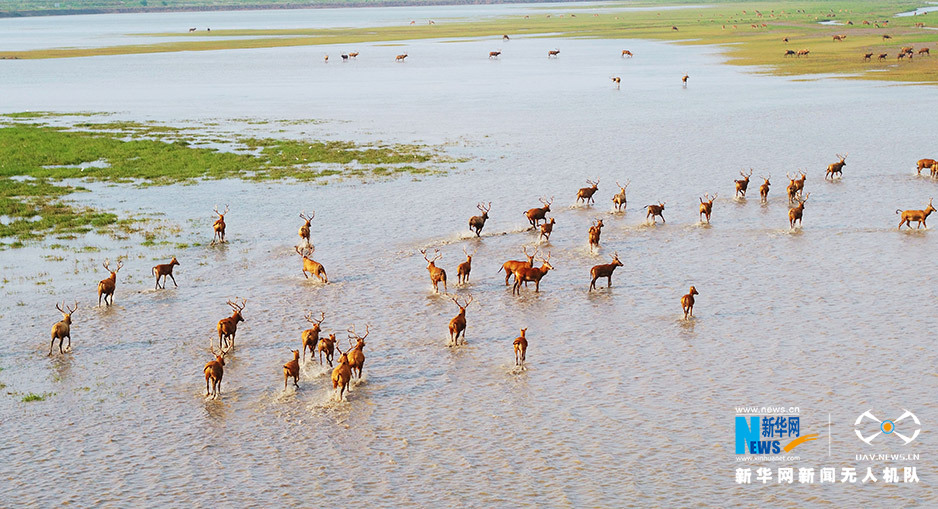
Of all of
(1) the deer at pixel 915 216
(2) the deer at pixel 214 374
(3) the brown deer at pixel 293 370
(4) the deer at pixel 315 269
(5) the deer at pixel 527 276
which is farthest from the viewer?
(1) the deer at pixel 915 216

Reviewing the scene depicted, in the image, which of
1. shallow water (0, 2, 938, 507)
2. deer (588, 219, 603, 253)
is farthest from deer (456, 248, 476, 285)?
deer (588, 219, 603, 253)

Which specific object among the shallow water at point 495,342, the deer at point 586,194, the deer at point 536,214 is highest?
the deer at point 586,194

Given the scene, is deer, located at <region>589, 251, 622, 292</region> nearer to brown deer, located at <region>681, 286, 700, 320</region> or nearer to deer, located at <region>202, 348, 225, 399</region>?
brown deer, located at <region>681, 286, 700, 320</region>

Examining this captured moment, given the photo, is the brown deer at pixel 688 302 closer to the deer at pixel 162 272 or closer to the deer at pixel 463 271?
the deer at pixel 463 271

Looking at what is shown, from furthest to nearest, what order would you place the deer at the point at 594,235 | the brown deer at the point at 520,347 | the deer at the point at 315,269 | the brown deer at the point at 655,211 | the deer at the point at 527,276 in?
the brown deer at the point at 655,211 < the deer at the point at 594,235 < the deer at the point at 315,269 < the deer at the point at 527,276 < the brown deer at the point at 520,347

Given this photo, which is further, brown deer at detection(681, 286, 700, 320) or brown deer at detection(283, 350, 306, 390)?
brown deer at detection(681, 286, 700, 320)

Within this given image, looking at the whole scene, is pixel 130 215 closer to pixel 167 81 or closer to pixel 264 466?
pixel 264 466

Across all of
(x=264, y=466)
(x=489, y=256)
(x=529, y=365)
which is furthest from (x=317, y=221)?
(x=264, y=466)

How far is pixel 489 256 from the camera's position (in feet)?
91.4

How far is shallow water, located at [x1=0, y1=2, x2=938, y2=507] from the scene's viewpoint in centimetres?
1527

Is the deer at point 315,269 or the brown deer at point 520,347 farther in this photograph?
the deer at point 315,269

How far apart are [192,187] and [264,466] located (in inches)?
978

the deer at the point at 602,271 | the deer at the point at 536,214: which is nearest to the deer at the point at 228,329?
the deer at the point at 602,271

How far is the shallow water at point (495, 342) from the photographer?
15.3 m
